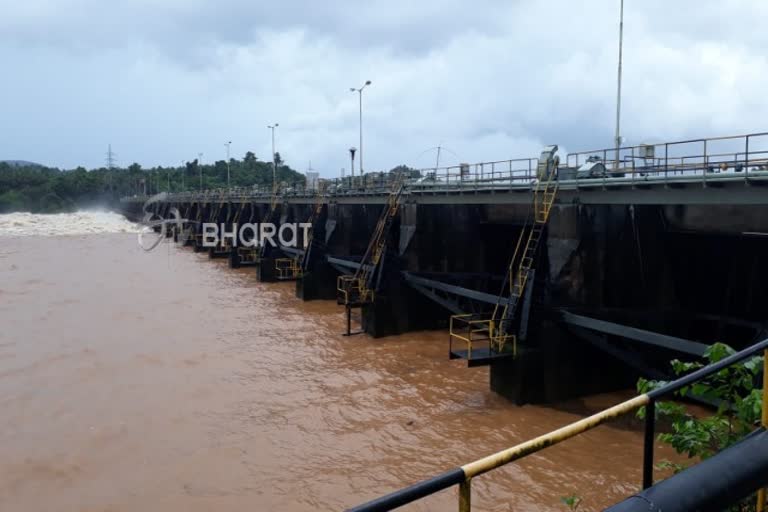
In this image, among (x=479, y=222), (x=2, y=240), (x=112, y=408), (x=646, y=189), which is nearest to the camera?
(x=646, y=189)

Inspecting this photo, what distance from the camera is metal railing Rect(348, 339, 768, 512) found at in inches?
93.3

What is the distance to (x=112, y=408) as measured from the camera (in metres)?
13.2

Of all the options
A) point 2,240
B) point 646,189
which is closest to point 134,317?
point 646,189

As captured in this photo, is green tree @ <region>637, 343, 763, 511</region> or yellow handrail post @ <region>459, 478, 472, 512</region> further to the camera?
green tree @ <region>637, 343, 763, 511</region>

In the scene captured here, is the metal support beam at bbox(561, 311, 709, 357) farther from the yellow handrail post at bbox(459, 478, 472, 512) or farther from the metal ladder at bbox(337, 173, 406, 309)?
the yellow handrail post at bbox(459, 478, 472, 512)

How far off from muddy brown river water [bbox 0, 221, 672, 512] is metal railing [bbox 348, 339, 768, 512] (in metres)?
6.24

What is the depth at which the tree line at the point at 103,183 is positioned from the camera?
392ft

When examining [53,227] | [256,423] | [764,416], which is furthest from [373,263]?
[53,227]

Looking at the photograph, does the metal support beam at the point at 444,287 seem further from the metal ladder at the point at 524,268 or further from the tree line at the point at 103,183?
the tree line at the point at 103,183

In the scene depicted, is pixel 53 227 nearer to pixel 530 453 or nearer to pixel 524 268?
pixel 524 268

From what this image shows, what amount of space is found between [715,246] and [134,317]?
1984 centimetres

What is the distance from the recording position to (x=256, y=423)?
1245 centimetres

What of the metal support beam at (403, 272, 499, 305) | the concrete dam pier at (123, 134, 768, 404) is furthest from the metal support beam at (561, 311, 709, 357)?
the metal support beam at (403, 272, 499, 305)

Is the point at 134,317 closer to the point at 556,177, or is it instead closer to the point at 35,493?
the point at 35,493
